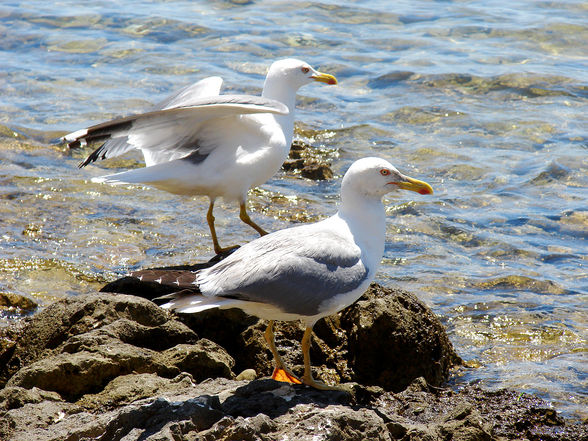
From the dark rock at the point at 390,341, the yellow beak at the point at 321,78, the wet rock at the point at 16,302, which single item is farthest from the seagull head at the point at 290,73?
the wet rock at the point at 16,302

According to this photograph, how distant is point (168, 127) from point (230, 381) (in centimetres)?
294

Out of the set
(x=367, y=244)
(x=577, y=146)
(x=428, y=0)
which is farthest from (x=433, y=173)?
(x=428, y=0)

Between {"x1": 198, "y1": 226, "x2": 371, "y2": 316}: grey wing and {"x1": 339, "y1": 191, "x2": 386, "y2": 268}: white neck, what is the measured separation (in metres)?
0.16

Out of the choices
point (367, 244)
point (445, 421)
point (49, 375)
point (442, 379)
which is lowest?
point (442, 379)

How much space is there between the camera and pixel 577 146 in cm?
1108

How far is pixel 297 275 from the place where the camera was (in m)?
4.49

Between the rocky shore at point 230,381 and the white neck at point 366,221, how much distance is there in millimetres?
623

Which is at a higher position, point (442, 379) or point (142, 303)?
point (142, 303)

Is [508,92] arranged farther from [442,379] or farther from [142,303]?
[142,303]

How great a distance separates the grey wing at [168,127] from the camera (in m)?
5.50

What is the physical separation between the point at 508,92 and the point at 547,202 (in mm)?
4037

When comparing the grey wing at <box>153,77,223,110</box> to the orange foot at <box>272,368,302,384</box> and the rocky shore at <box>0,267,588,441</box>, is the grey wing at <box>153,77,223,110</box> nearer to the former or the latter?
the rocky shore at <box>0,267,588,441</box>

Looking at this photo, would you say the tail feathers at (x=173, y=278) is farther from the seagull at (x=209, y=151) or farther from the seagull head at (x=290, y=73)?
the seagull head at (x=290, y=73)

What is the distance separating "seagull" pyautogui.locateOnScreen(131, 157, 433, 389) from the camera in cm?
442
